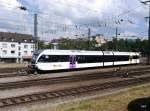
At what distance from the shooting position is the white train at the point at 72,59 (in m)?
44.2

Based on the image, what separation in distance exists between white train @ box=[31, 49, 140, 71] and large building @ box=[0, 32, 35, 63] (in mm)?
76384

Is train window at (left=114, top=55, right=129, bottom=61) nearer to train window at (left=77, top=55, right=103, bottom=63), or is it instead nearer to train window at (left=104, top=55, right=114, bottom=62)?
train window at (left=104, top=55, right=114, bottom=62)

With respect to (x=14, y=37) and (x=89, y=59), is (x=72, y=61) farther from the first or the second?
(x=14, y=37)

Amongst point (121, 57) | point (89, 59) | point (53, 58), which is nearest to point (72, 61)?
point (53, 58)

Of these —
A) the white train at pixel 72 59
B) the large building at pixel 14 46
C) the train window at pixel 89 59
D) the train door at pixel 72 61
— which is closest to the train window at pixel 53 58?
Answer: the white train at pixel 72 59

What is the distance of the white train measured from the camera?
4416cm

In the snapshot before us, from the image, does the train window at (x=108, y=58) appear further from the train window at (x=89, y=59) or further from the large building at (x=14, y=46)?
the large building at (x=14, y=46)

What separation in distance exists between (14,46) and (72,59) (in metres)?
96.2

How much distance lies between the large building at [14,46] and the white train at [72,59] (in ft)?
251

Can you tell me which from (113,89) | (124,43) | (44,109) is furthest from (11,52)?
(44,109)

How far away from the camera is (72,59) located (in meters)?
49.4

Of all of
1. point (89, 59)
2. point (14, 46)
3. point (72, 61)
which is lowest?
point (72, 61)

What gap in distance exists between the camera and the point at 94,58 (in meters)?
55.6

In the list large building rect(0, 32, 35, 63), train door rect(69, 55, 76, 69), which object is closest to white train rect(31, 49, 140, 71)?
train door rect(69, 55, 76, 69)
